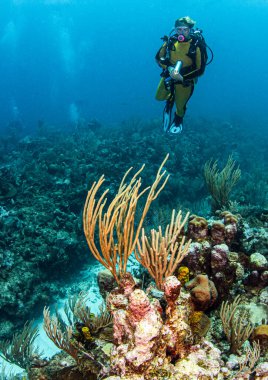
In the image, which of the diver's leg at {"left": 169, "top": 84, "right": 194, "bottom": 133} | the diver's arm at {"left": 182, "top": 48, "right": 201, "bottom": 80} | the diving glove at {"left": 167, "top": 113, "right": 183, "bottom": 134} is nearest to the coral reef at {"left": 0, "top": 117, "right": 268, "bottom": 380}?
the diving glove at {"left": 167, "top": 113, "right": 183, "bottom": 134}

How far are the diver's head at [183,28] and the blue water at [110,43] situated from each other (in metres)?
80.7

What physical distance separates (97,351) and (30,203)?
584cm

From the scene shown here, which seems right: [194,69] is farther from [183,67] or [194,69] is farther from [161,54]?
[161,54]

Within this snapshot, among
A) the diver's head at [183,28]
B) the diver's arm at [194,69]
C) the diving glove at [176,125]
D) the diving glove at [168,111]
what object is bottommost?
the diving glove at [176,125]

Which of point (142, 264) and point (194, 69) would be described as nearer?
point (142, 264)

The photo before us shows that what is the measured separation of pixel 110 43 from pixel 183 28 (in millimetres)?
143523

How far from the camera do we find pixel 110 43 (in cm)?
13275

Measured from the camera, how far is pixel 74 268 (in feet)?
23.4

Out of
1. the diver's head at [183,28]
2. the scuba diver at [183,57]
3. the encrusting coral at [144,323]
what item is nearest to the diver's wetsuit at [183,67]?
the scuba diver at [183,57]

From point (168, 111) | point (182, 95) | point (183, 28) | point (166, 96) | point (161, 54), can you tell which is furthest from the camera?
point (168, 111)

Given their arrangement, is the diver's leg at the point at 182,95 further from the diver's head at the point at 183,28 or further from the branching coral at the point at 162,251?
the branching coral at the point at 162,251

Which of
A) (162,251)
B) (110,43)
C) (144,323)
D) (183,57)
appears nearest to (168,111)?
(183,57)

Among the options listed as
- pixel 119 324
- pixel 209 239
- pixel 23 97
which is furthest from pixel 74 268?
pixel 23 97

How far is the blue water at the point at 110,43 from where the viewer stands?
96.5m
